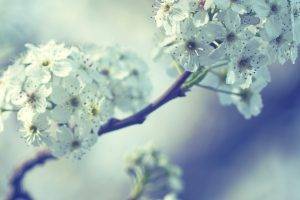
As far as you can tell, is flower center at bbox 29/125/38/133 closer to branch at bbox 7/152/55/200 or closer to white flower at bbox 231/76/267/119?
branch at bbox 7/152/55/200

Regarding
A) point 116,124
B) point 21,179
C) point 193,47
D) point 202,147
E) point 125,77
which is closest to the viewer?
point 193,47

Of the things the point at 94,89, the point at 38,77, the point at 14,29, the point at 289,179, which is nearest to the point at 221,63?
the point at 94,89

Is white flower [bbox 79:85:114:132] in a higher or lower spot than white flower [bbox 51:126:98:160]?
higher

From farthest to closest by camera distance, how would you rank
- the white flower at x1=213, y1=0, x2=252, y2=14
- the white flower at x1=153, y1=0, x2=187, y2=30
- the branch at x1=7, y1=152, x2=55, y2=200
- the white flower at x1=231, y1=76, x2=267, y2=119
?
the white flower at x1=231, y1=76, x2=267, y2=119 → the branch at x1=7, y1=152, x2=55, y2=200 → the white flower at x1=153, y1=0, x2=187, y2=30 → the white flower at x1=213, y1=0, x2=252, y2=14

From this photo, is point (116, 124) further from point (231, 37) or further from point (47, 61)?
point (231, 37)

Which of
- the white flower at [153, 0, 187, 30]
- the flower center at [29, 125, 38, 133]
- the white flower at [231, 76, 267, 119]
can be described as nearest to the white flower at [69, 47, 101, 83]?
the flower center at [29, 125, 38, 133]

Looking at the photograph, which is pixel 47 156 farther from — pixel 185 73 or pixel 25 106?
pixel 185 73

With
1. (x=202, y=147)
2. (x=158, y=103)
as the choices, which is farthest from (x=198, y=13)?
(x=202, y=147)

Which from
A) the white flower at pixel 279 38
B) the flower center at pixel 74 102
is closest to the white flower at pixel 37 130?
the flower center at pixel 74 102
